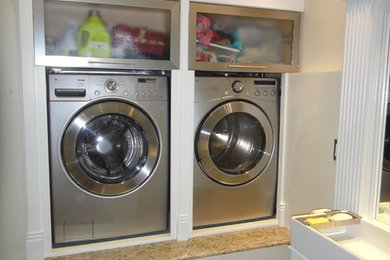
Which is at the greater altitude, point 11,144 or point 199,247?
point 11,144

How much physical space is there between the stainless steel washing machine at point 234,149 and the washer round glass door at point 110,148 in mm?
357

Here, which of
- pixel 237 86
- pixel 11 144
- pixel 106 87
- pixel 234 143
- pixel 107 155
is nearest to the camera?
pixel 11 144

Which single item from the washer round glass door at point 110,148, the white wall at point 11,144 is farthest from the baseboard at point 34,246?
the washer round glass door at point 110,148

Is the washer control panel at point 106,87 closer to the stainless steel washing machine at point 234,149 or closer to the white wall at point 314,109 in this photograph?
the stainless steel washing machine at point 234,149

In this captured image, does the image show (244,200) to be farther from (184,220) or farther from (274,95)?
(274,95)

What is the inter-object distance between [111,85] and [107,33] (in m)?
0.31

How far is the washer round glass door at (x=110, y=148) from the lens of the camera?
1996mm

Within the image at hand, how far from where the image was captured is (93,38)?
77.1 inches

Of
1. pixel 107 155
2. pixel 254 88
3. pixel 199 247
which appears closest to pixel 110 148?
pixel 107 155

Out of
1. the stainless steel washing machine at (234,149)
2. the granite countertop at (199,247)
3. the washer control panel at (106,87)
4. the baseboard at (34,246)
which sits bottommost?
the granite countertop at (199,247)

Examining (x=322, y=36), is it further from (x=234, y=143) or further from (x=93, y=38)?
(x=93, y=38)

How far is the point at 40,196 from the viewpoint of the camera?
196 cm

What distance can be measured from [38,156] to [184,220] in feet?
3.28

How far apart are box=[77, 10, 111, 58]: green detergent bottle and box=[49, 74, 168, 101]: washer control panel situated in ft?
0.46
